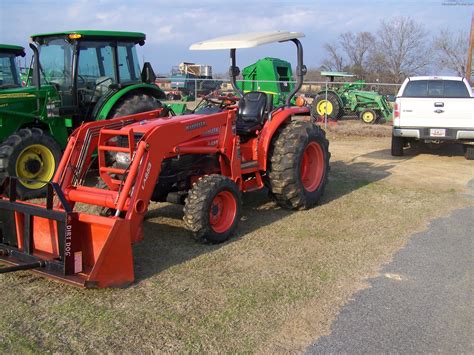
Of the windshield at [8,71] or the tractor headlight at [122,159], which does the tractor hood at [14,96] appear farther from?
the tractor headlight at [122,159]

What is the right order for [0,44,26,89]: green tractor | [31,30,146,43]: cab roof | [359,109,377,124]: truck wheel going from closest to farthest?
1. [31,30,146,43]: cab roof
2. [0,44,26,89]: green tractor
3. [359,109,377,124]: truck wheel

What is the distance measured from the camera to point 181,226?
5.96m

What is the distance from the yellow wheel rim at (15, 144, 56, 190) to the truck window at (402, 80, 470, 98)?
295 inches

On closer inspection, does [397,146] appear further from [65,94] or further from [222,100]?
[65,94]

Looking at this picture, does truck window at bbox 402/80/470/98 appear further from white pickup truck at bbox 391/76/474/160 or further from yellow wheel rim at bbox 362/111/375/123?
yellow wheel rim at bbox 362/111/375/123

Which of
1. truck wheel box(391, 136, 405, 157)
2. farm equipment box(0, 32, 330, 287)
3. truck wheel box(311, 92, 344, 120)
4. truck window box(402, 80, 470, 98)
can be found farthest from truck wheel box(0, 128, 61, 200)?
truck wheel box(311, 92, 344, 120)

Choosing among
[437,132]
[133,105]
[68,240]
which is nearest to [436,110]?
[437,132]

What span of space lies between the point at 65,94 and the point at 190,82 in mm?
28050

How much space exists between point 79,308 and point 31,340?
1.62 ft

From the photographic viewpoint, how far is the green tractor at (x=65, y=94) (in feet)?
23.9

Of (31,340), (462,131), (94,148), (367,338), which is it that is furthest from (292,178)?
(462,131)

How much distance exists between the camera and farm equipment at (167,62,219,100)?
97.6ft

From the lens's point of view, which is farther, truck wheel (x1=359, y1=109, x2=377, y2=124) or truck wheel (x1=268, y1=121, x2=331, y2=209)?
truck wheel (x1=359, y1=109, x2=377, y2=124)

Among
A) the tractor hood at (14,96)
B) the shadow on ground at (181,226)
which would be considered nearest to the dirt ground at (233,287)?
the shadow on ground at (181,226)
